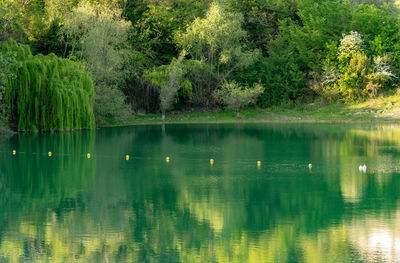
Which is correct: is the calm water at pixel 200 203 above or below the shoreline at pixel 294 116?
below

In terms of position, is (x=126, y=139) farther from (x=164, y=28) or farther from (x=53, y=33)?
(x=164, y=28)

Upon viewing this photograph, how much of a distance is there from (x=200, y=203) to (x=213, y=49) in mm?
37869

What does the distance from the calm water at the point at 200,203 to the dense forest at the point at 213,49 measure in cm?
1644

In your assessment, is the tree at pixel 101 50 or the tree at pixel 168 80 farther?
the tree at pixel 168 80

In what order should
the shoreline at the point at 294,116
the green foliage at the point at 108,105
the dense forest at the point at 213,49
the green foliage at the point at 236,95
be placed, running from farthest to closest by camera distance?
the green foliage at the point at 236,95, the shoreline at the point at 294,116, the dense forest at the point at 213,49, the green foliage at the point at 108,105

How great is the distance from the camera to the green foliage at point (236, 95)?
4975cm

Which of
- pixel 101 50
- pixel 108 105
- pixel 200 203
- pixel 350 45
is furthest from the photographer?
pixel 350 45

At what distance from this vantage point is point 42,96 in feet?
119

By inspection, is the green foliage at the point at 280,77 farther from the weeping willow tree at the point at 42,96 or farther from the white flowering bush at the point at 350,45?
the weeping willow tree at the point at 42,96

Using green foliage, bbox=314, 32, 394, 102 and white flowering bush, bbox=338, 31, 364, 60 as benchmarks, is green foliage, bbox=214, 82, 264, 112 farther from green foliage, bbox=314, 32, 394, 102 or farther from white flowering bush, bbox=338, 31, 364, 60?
white flowering bush, bbox=338, 31, 364, 60

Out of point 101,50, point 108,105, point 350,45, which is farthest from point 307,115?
point 101,50

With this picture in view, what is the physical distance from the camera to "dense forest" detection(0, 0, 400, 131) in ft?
146

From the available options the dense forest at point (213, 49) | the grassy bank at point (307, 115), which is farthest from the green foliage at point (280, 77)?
the grassy bank at point (307, 115)

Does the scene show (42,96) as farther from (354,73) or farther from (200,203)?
(354,73)
